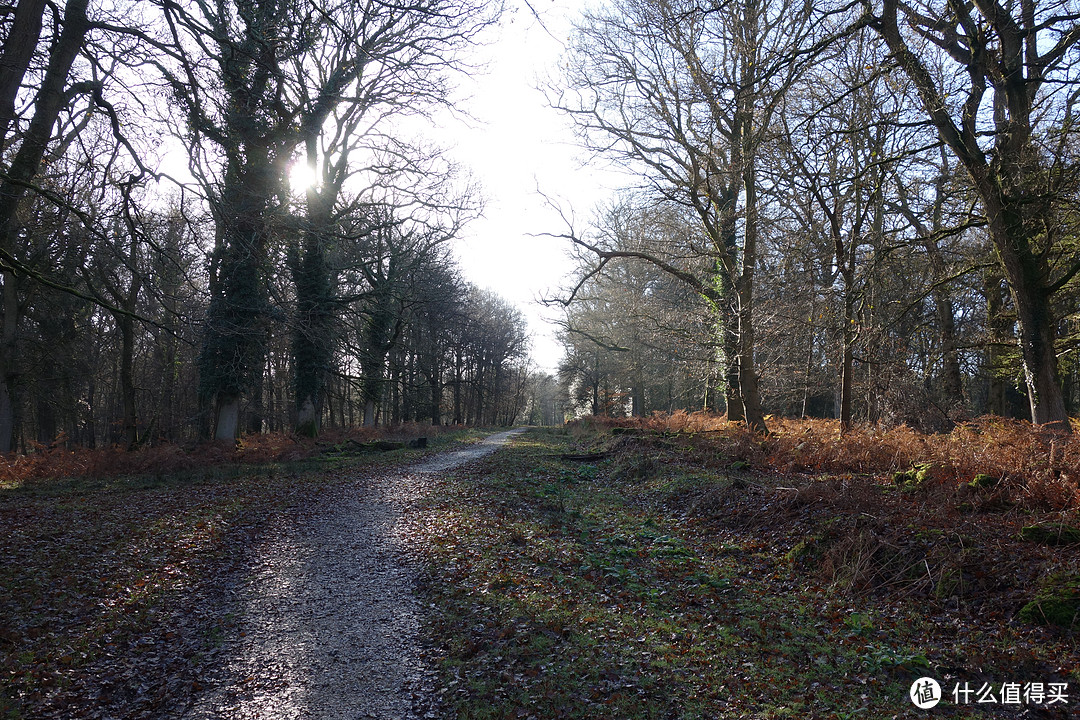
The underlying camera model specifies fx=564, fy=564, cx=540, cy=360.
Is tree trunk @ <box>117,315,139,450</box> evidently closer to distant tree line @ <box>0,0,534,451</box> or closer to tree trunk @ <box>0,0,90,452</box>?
distant tree line @ <box>0,0,534,451</box>

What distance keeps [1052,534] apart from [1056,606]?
5.16ft

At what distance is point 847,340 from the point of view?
12328 millimetres

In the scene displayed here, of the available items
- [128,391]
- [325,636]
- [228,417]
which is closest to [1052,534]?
[325,636]

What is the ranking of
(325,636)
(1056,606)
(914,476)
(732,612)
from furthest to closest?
1. (914,476)
2. (732,612)
3. (325,636)
4. (1056,606)

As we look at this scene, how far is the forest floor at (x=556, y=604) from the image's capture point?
14.9ft

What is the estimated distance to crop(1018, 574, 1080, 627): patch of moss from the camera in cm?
504

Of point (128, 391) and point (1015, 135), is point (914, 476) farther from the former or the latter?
point (128, 391)

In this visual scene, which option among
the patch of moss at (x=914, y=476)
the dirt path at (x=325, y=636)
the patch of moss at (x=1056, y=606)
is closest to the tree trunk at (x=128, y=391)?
the dirt path at (x=325, y=636)

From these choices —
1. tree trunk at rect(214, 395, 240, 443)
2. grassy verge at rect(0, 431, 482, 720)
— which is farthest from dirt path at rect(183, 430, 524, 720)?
tree trunk at rect(214, 395, 240, 443)

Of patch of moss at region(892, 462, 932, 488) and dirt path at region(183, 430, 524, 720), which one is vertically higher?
patch of moss at region(892, 462, 932, 488)

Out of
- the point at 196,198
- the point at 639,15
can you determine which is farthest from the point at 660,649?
the point at 639,15

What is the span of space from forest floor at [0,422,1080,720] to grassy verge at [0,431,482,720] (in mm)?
30

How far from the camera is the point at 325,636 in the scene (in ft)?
18.6

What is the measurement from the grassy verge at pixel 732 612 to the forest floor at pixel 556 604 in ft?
0.09
